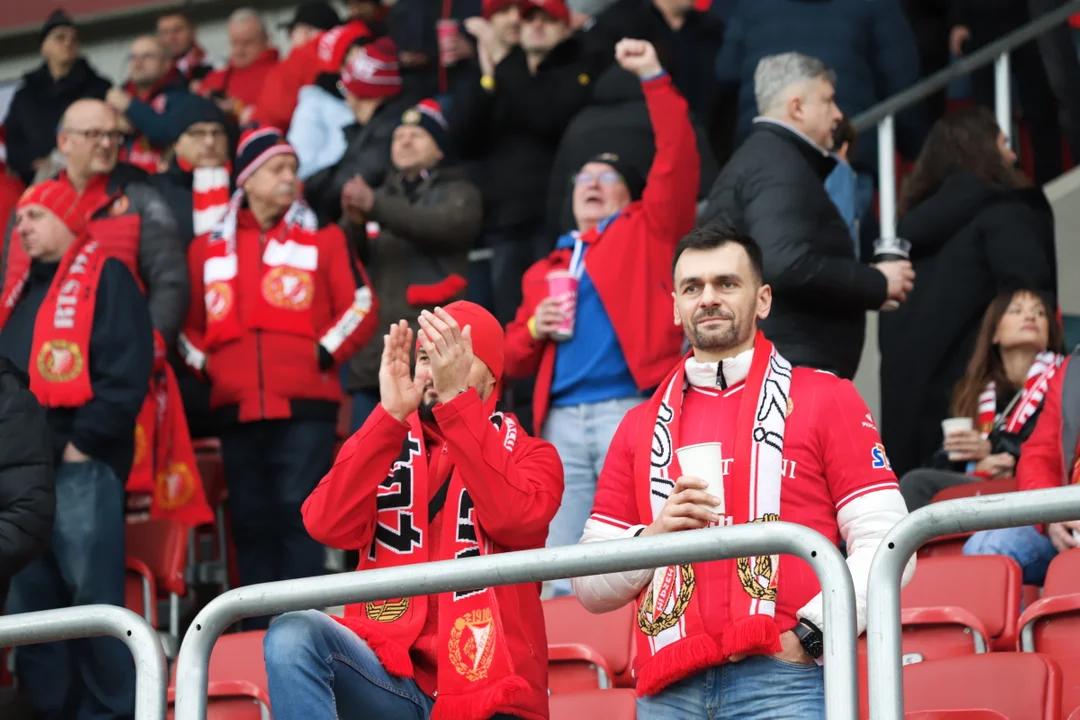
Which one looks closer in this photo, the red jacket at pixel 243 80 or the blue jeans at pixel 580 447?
the blue jeans at pixel 580 447

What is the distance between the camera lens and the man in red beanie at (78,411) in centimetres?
568

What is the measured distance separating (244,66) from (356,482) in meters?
7.25

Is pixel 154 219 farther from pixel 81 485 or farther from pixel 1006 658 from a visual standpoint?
pixel 1006 658

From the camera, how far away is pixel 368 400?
273 inches

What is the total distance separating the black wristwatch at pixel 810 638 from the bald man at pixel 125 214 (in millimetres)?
3736

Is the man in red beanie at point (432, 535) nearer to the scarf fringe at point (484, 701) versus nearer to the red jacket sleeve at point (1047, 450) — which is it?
the scarf fringe at point (484, 701)

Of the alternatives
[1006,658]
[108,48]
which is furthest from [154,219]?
[108,48]

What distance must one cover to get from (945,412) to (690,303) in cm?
292

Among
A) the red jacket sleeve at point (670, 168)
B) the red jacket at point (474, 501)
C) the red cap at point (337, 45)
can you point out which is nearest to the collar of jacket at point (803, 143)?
the red jacket sleeve at point (670, 168)

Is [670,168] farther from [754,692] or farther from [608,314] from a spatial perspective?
[754,692]

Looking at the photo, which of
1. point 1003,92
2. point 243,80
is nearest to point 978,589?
point 1003,92

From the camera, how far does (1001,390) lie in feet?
19.9

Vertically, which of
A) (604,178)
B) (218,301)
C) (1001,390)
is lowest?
(1001,390)

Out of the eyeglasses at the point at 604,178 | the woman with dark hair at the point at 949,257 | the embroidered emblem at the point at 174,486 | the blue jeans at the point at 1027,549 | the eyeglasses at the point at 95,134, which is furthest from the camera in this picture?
the eyeglasses at the point at 95,134
